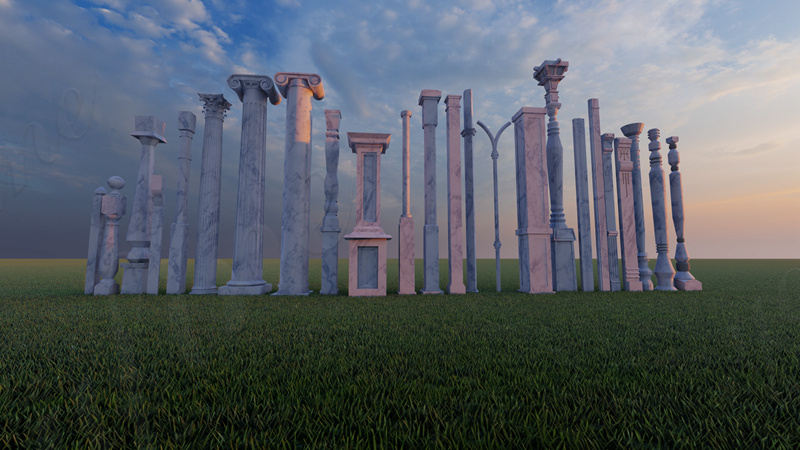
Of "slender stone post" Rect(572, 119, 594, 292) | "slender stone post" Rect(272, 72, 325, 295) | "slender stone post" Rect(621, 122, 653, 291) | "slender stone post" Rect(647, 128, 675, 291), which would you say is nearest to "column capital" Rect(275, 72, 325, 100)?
"slender stone post" Rect(272, 72, 325, 295)

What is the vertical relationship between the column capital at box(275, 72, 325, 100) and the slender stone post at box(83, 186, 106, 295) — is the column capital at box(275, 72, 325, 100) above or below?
above

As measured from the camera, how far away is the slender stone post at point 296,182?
8547mm

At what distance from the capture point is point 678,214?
988 centimetres

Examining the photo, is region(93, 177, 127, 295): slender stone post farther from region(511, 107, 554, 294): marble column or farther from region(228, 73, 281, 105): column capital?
region(511, 107, 554, 294): marble column

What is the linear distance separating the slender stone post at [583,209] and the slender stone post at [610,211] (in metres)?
0.72

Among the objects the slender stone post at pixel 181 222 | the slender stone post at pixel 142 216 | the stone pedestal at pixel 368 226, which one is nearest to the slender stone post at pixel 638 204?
the stone pedestal at pixel 368 226

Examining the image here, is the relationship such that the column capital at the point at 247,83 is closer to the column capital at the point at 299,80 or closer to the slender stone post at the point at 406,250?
the column capital at the point at 299,80

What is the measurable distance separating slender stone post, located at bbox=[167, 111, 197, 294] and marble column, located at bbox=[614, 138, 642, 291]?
1201 cm

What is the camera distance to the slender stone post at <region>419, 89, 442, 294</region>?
8.61 m

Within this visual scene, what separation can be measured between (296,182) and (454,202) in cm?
410

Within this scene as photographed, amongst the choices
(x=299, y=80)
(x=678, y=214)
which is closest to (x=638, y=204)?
(x=678, y=214)

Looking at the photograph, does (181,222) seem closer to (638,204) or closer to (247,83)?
(247,83)

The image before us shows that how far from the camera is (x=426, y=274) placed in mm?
8656

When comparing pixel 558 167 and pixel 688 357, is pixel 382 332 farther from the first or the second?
Result: pixel 558 167
